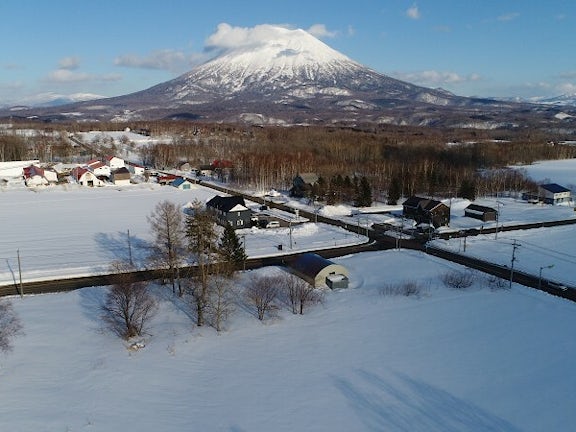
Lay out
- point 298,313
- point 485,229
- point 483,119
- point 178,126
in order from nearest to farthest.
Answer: point 298,313, point 485,229, point 178,126, point 483,119

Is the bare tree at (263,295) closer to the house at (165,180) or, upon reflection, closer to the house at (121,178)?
the house at (165,180)

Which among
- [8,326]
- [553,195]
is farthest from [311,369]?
[553,195]

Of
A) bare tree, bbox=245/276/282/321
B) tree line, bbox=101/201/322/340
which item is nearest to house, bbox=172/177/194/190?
tree line, bbox=101/201/322/340

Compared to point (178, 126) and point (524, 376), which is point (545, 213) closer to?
point (524, 376)

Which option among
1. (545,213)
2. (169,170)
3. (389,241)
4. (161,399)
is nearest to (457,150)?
(545,213)

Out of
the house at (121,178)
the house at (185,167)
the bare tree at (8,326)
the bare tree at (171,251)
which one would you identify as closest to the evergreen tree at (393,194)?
the bare tree at (171,251)

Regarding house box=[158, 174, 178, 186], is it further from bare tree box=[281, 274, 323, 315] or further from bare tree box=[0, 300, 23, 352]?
bare tree box=[281, 274, 323, 315]

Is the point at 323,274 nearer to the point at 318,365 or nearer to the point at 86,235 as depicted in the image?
the point at 318,365
